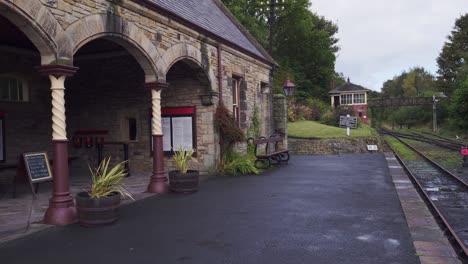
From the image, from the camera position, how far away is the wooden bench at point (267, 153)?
12977 mm

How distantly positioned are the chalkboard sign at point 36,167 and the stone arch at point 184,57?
290cm

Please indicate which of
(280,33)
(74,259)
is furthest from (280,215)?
(280,33)

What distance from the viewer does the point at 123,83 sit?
12383mm

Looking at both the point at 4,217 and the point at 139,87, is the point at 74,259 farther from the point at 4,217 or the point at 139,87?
the point at 139,87

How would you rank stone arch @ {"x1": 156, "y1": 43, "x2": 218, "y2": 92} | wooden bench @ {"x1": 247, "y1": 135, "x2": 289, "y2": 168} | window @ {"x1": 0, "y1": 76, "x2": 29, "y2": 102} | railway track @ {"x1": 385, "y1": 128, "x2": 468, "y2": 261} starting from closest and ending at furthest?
railway track @ {"x1": 385, "y1": 128, "x2": 468, "y2": 261} < stone arch @ {"x1": 156, "y1": 43, "x2": 218, "y2": 92} < window @ {"x1": 0, "y1": 76, "x2": 29, "y2": 102} < wooden bench @ {"x1": 247, "y1": 135, "x2": 289, "y2": 168}

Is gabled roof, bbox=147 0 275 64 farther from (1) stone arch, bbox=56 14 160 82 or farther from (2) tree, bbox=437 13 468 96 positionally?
(2) tree, bbox=437 13 468 96

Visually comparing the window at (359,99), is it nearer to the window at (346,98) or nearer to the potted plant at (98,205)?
the window at (346,98)

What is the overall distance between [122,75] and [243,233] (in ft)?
27.3

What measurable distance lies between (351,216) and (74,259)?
13.7 ft

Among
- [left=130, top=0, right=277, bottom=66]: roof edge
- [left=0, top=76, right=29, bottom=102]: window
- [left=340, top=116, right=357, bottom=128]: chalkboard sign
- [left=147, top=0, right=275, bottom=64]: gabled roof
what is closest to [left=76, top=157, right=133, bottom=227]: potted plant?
[left=130, top=0, right=277, bottom=66]: roof edge

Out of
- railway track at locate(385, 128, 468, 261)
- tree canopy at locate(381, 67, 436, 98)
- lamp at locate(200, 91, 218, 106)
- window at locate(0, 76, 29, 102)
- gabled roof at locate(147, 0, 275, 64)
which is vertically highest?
tree canopy at locate(381, 67, 436, 98)

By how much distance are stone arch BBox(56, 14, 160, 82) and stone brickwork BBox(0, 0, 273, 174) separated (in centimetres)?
2

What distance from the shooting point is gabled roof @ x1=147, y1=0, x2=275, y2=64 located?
32.4ft

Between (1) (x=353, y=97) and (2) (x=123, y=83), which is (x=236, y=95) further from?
(1) (x=353, y=97)
